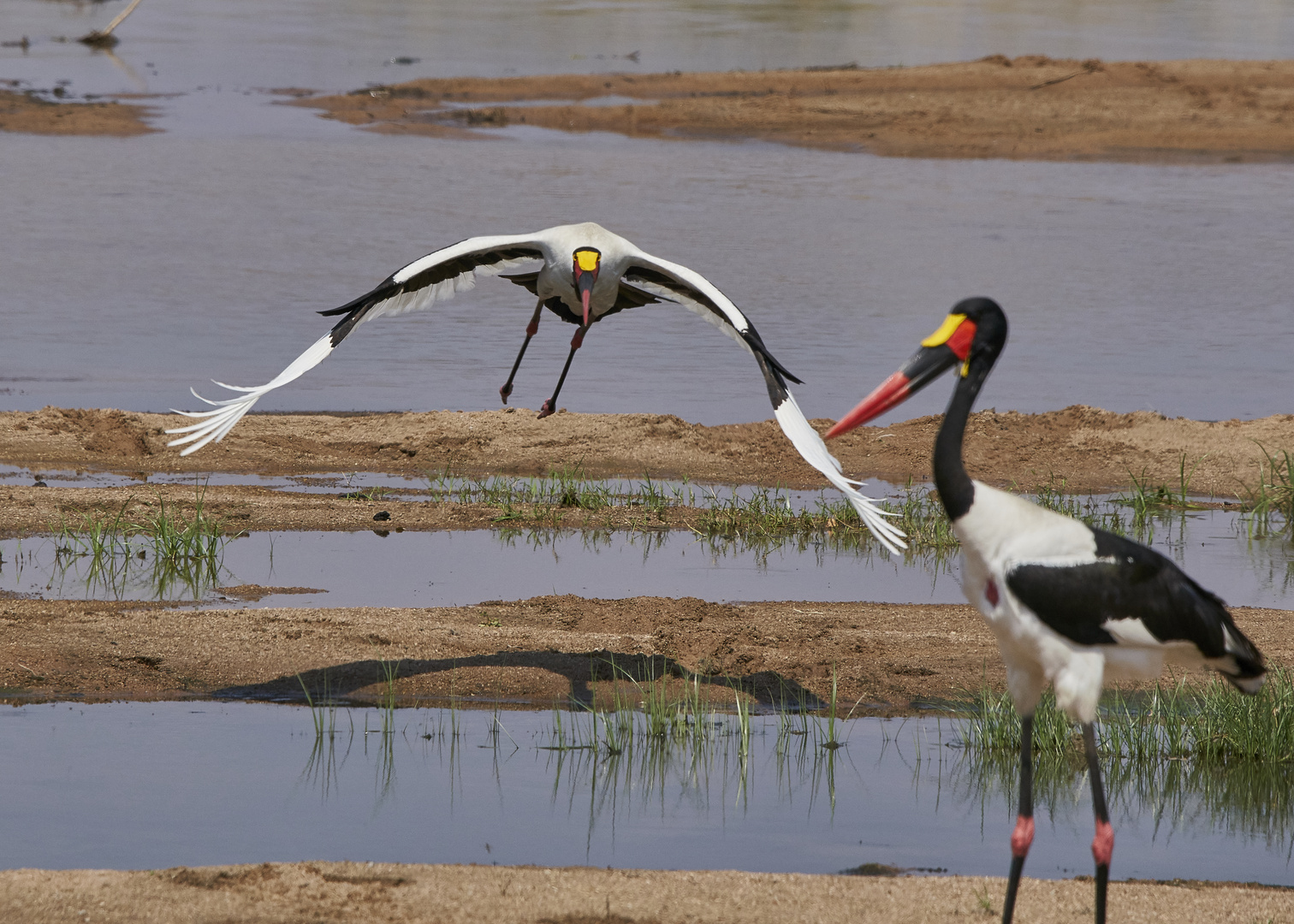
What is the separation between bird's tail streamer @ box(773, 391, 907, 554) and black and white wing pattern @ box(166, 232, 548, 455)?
2.05m

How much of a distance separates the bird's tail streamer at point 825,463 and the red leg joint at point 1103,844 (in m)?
1.83

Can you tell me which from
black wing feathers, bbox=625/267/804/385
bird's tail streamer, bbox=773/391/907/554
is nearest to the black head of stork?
black wing feathers, bbox=625/267/804/385

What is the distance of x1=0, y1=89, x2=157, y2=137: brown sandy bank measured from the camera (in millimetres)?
33062

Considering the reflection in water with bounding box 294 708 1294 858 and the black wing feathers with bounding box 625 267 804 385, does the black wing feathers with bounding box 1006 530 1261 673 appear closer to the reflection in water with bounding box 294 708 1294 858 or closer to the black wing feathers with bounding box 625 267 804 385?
the reflection in water with bounding box 294 708 1294 858

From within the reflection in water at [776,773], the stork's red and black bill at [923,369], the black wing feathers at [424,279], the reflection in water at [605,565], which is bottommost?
the reflection in water at [776,773]

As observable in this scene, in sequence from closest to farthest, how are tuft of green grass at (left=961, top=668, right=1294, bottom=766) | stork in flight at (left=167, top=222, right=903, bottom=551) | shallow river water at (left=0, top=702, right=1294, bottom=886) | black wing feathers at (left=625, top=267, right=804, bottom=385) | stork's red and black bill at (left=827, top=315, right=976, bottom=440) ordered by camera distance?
stork's red and black bill at (left=827, top=315, right=976, bottom=440) < shallow river water at (left=0, top=702, right=1294, bottom=886) < tuft of green grass at (left=961, top=668, right=1294, bottom=766) < black wing feathers at (left=625, top=267, right=804, bottom=385) < stork in flight at (left=167, top=222, right=903, bottom=551)

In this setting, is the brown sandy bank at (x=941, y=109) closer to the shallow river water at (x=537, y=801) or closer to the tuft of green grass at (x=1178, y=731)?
the tuft of green grass at (x=1178, y=731)

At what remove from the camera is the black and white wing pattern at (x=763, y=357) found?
24.5 feet

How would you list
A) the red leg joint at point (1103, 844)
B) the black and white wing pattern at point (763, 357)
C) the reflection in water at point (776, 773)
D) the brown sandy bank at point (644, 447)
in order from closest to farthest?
the red leg joint at point (1103, 844) < the reflection in water at point (776, 773) < the black and white wing pattern at point (763, 357) < the brown sandy bank at point (644, 447)

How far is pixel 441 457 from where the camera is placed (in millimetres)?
13297

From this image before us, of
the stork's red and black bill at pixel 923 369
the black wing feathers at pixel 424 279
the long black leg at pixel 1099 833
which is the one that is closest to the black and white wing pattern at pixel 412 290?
the black wing feathers at pixel 424 279

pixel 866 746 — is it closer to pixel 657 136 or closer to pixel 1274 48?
pixel 657 136

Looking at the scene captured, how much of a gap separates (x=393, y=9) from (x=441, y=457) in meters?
53.5

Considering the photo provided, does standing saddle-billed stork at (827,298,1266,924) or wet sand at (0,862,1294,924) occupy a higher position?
standing saddle-billed stork at (827,298,1266,924)
